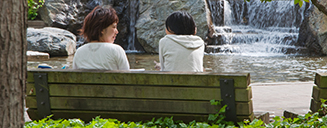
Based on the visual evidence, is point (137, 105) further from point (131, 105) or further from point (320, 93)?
point (320, 93)

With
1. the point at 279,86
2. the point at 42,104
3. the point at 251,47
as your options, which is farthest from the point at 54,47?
the point at 42,104

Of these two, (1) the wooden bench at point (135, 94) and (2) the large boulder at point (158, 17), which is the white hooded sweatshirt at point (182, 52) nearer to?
(1) the wooden bench at point (135, 94)

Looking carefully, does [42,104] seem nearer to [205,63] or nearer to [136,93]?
[136,93]

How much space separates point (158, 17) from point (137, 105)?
11929 mm

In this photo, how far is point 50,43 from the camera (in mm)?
13039

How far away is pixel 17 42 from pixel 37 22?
1805 centimetres

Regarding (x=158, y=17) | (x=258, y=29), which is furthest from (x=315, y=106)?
(x=258, y=29)

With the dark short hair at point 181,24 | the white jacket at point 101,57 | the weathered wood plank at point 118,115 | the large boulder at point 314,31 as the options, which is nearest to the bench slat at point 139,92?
the weathered wood plank at point 118,115

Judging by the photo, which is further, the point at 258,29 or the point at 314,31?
the point at 258,29

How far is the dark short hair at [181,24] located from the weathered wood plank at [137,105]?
37.7 inches

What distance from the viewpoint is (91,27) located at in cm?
304

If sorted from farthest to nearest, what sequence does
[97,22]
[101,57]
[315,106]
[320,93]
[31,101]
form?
[97,22], [101,57], [31,101], [315,106], [320,93]

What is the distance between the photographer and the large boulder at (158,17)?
14.0 m

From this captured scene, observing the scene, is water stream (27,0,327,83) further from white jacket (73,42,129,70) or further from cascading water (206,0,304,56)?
white jacket (73,42,129,70)
